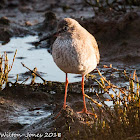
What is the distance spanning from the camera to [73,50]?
15.0 ft

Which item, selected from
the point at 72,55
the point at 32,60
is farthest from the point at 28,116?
the point at 32,60

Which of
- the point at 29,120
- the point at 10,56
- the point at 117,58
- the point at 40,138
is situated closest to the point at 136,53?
the point at 117,58

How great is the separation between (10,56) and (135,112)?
4901 millimetres

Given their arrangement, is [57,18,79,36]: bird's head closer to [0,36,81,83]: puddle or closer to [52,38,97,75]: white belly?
[52,38,97,75]: white belly

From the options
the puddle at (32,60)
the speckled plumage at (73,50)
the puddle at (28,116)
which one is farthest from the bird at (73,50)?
the puddle at (32,60)

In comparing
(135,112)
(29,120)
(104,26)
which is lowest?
(29,120)

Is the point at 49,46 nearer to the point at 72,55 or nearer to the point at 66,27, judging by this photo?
the point at 66,27

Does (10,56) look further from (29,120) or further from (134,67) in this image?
(29,120)

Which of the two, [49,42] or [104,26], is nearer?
[104,26]

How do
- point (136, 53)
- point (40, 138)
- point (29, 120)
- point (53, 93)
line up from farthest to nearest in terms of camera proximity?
1. point (136, 53)
2. point (53, 93)
3. point (29, 120)
4. point (40, 138)

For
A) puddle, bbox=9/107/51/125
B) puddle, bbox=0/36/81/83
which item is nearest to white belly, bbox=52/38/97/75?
puddle, bbox=9/107/51/125

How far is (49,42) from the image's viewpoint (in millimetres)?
9578

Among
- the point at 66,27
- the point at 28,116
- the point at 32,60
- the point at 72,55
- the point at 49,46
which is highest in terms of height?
the point at 66,27

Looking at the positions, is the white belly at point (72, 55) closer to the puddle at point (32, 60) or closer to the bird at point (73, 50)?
the bird at point (73, 50)
